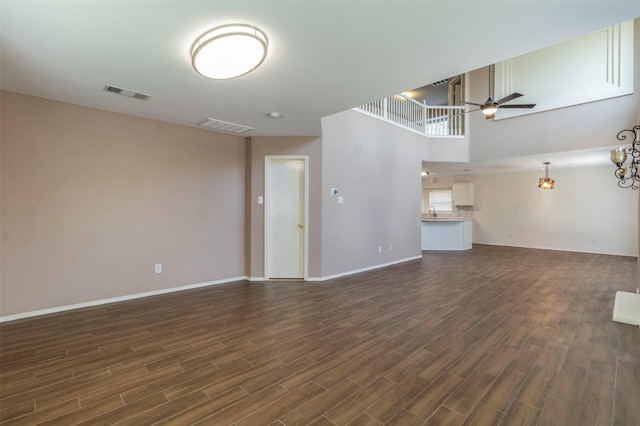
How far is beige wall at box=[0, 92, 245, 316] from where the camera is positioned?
310 centimetres

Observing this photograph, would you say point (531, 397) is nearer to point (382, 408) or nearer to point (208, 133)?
point (382, 408)

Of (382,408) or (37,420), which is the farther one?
(382,408)

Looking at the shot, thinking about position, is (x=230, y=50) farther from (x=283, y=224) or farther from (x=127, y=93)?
(x=283, y=224)

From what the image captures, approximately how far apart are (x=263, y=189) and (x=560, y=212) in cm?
897

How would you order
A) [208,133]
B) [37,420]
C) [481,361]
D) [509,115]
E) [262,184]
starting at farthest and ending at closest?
[509,115], [262,184], [208,133], [481,361], [37,420]

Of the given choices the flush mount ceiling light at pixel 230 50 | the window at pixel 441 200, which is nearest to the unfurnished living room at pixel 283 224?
the flush mount ceiling light at pixel 230 50

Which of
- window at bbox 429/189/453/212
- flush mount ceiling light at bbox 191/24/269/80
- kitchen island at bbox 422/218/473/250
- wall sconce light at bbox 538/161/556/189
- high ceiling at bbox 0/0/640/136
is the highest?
high ceiling at bbox 0/0/640/136

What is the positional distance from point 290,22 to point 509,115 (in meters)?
6.78

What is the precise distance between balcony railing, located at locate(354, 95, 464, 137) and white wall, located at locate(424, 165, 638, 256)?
141 inches

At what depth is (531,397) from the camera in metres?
1.82

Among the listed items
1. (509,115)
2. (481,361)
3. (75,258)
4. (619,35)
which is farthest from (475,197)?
(75,258)

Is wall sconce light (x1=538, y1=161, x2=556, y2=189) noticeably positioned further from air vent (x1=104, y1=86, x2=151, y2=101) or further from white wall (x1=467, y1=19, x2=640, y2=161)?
air vent (x1=104, y1=86, x2=151, y2=101)

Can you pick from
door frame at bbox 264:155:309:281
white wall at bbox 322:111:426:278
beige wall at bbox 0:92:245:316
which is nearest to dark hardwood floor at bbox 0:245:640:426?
beige wall at bbox 0:92:245:316

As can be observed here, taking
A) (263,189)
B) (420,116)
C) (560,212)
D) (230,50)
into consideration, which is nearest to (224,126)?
(263,189)
